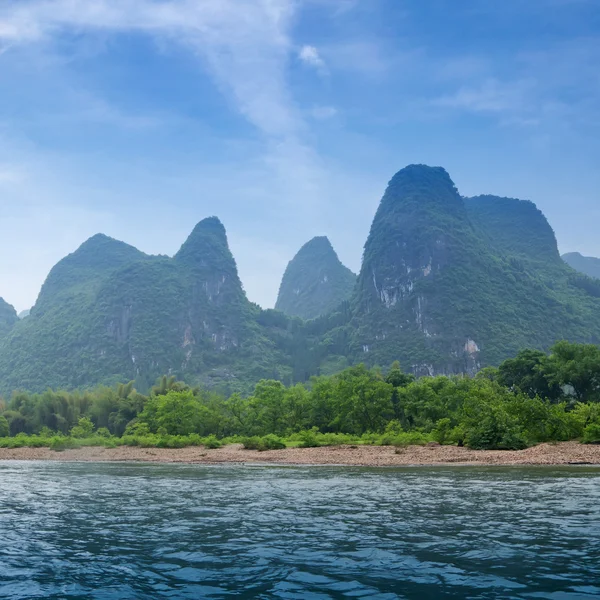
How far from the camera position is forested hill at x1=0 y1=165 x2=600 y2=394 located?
143 meters

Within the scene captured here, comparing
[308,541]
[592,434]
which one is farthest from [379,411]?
[308,541]

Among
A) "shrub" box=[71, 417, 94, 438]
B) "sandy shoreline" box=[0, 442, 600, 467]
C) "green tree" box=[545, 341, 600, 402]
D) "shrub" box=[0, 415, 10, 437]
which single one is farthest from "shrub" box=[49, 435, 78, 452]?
"green tree" box=[545, 341, 600, 402]

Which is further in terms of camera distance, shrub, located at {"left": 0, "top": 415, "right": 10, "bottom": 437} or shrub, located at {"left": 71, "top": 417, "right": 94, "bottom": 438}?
shrub, located at {"left": 0, "top": 415, "right": 10, "bottom": 437}

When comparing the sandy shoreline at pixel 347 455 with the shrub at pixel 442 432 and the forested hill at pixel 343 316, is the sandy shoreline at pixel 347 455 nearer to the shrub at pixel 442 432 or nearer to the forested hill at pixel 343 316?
the shrub at pixel 442 432

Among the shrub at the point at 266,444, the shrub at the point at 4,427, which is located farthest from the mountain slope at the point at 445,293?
the shrub at the point at 266,444

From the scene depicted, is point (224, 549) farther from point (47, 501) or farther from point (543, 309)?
point (543, 309)

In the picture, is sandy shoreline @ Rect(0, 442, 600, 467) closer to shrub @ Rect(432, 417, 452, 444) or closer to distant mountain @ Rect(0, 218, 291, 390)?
shrub @ Rect(432, 417, 452, 444)

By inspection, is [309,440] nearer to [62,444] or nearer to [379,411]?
[379,411]

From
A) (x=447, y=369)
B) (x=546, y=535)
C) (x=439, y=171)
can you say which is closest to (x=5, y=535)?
(x=546, y=535)

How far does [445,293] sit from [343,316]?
32015mm

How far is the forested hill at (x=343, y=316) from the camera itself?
5635 inches

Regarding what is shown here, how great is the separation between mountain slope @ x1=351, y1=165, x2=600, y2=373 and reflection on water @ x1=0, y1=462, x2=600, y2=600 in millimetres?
121416

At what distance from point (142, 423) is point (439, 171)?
496 feet

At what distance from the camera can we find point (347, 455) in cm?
3372
